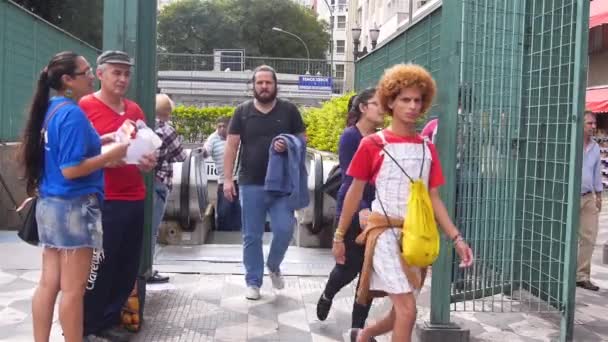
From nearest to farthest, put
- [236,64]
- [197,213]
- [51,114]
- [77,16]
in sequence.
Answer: [51,114] → [197,213] → [77,16] → [236,64]

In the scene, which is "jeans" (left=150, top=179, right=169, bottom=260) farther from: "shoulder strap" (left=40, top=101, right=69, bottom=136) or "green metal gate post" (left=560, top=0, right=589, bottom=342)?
"green metal gate post" (left=560, top=0, right=589, bottom=342)

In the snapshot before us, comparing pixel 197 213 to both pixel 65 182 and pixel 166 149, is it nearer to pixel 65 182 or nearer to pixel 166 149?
pixel 166 149

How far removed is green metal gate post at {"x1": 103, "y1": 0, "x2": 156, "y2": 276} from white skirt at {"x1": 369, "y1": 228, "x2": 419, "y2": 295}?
2429mm

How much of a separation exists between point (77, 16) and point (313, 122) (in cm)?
2004

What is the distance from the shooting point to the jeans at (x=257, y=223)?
606cm

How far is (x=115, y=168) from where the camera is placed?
4605 mm

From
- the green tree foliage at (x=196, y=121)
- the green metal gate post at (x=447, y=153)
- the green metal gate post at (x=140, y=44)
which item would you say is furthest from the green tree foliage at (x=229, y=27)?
the green metal gate post at (x=447, y=153)

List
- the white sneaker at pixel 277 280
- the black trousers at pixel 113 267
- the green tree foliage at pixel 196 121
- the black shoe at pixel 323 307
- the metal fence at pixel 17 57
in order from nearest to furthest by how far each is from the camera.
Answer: the black trousers at pixel 113 267 < the black shoe at pixel 323 307 < the white sneaker at pixel 277 280 < the metal fence at pixel 17 57 < the green tree foliage at pixel 196 121

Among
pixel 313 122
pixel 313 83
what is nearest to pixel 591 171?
pixel 313 122

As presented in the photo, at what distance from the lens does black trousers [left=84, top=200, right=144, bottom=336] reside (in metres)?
4.61

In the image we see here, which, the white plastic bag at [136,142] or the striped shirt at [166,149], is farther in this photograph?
the striped shirt at [166,149]

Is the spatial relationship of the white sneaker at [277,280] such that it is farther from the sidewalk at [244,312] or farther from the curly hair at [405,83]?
the curly hair at [405,83]

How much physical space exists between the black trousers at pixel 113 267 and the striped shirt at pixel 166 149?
1.40 metres

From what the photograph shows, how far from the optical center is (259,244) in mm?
6066
